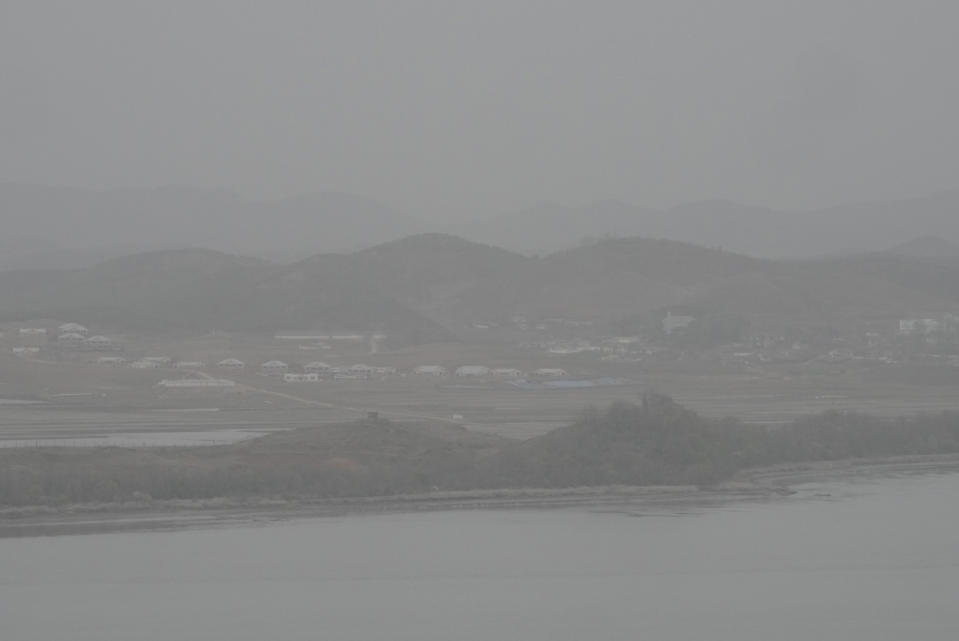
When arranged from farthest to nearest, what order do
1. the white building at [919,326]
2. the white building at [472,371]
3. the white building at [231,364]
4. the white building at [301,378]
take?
1. the white building at [919,326]
2. the white building at [472,371]
3. the white building at [231,364]
4. the white building at [301,378]

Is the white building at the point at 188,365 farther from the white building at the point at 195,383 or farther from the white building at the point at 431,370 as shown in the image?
the white building at the point at 431,370

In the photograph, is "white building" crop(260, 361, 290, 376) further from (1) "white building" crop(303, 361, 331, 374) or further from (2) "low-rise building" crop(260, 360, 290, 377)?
(1) "white building" crop(303, 361, 331, 374)

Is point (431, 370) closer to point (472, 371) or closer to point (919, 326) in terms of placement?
A: point (472, 371)

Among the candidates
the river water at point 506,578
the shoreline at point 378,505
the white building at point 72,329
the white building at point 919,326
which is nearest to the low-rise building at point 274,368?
the white building at point 72,329

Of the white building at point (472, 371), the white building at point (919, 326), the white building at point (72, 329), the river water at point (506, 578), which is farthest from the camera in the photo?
the white building at point (919, 326)

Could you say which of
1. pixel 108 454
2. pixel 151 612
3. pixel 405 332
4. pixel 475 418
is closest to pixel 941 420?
pixel 475 418

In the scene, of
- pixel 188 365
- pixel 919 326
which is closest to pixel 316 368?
pixel 188 365
